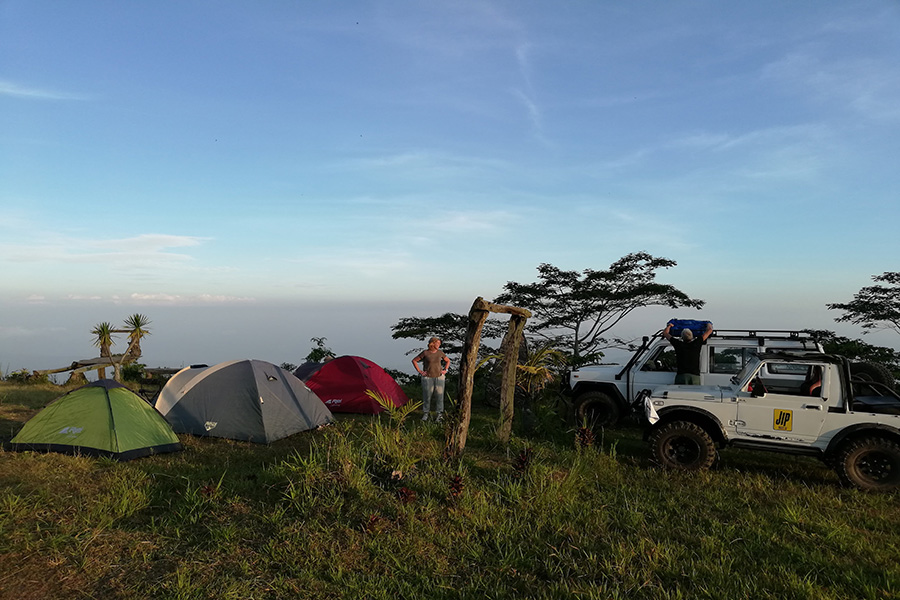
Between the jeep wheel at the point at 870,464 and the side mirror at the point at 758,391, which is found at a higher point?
the side mirror at the point at 758,391

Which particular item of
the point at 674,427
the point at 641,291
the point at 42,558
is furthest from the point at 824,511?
the point at 641,291

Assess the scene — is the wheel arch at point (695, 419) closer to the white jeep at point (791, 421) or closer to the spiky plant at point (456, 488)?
the white jeep at point (791, 421)

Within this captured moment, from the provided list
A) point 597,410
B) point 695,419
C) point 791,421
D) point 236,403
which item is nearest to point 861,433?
point 791,421

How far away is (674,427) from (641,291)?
41.9 feet

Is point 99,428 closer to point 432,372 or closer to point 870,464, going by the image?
point 432,372

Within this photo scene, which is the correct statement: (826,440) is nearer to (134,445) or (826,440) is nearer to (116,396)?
(134,445)

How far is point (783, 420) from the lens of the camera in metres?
7.66

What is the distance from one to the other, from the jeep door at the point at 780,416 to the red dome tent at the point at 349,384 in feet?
24.8

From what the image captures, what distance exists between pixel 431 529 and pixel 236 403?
5714 mm

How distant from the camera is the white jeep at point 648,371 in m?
10.1

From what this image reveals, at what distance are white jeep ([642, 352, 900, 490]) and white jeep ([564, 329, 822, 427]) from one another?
1.68 metres

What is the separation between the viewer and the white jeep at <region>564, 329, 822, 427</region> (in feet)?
33.2

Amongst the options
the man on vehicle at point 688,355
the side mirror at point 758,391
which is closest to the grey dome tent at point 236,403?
the man on vehicle at point 688,355

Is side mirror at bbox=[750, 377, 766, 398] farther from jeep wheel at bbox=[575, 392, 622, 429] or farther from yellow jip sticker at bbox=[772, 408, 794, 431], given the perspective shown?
jeep wheel at bbox=[575, 392, 622, 429]
